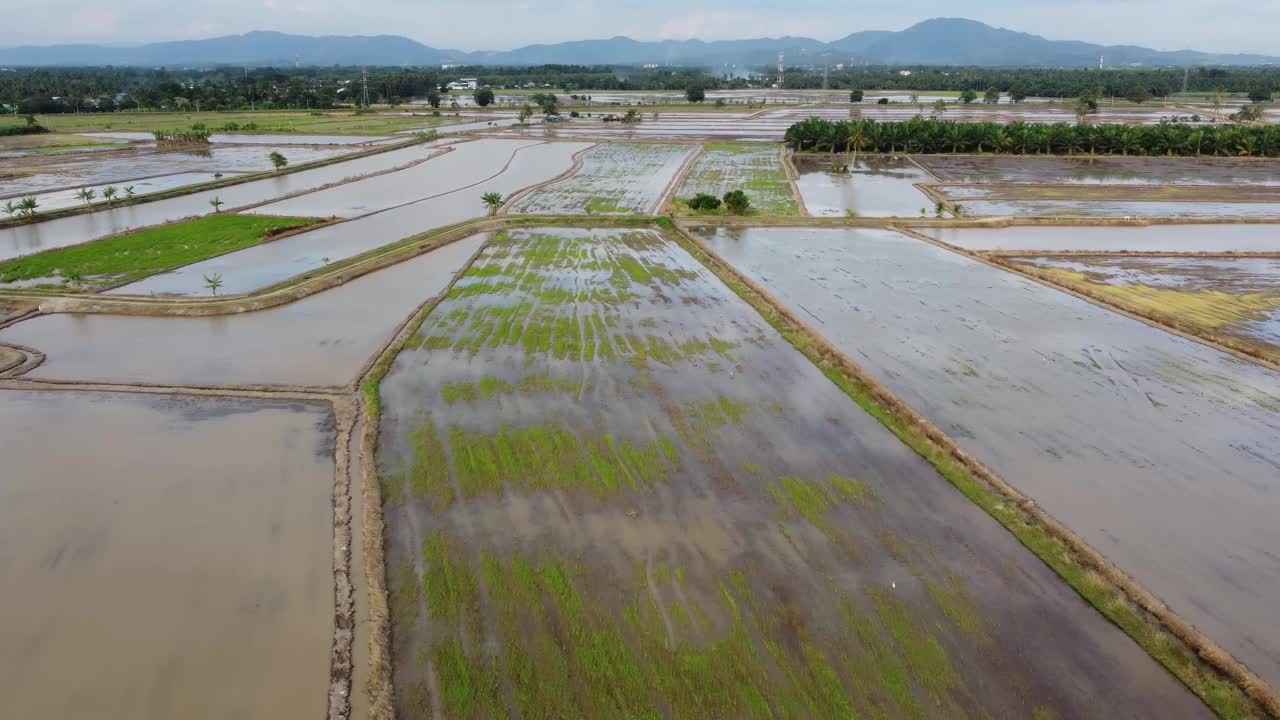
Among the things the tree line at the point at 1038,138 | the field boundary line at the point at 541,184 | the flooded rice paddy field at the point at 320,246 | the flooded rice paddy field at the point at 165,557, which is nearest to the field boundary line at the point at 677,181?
the field boundary line at the point at 541,184

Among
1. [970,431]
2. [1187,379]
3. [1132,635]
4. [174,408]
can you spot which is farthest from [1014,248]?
[174,408]

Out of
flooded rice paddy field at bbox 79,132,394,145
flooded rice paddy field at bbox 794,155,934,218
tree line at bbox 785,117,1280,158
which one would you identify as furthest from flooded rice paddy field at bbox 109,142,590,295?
tree line at bbox 785,117,1280,158

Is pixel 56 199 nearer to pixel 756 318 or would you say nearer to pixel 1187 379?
pixel 756 318

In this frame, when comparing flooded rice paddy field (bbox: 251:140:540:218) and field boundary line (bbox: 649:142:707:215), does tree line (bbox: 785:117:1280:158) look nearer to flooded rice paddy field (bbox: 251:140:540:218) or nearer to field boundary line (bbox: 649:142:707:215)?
field boundary line (bbox: 649:142:707:215)

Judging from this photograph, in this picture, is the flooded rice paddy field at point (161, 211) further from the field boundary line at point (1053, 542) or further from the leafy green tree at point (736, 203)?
the field boundary line at point (1053, 542)

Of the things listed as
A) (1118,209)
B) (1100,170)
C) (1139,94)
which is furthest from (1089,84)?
(1118,209)

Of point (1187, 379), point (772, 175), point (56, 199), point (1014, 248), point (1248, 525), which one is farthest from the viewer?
point (772, 175)

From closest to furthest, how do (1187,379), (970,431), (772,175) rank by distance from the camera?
(970,431) < (1187,379) < (772,175)
